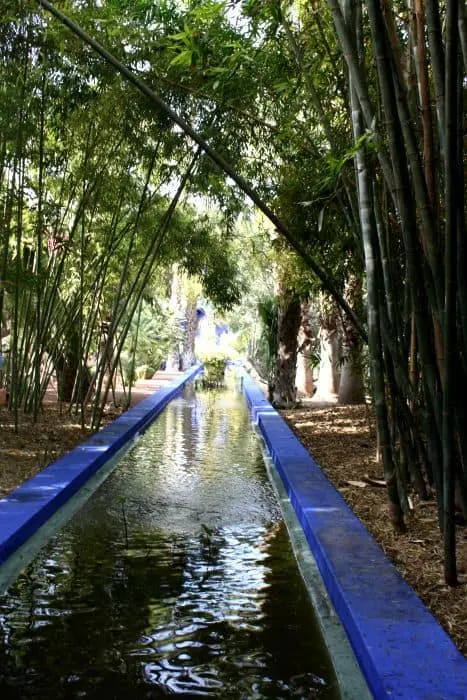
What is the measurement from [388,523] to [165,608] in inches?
65.1

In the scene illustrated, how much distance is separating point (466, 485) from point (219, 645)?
59.3 inches

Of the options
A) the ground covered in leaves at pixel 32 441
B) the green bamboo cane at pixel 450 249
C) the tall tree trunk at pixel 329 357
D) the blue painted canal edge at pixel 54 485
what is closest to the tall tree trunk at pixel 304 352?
the tall tree trunk at pixel 329 357

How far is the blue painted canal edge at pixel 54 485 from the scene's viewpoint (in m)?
3.88

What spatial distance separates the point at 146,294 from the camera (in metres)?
13.8

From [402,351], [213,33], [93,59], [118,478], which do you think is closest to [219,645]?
[402,351]

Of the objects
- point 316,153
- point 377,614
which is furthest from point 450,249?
point 316,153

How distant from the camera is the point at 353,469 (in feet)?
20.2

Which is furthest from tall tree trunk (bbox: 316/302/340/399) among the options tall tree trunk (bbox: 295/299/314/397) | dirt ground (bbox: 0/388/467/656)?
dirt ground (bbox: 0/388/467/656)

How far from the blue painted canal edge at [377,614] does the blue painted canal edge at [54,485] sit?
59.1 inches

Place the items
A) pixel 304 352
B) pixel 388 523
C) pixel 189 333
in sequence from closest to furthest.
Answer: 1. pixel 388 523
2. pixel 304 352
3. pixel 189 333

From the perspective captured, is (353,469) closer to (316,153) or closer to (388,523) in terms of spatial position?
(388,523)

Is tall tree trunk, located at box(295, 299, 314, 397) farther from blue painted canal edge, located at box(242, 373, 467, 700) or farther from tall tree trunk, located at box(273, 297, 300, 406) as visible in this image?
blue painted canal edge, located at box(242, 373, 467, 700)

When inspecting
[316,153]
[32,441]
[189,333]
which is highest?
[189,333]

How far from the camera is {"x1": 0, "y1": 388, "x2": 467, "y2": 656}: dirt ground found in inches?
120
